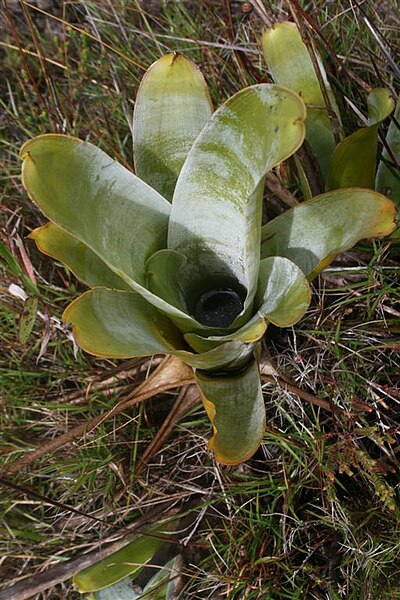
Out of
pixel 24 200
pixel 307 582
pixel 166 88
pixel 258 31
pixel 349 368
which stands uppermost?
pixel 166 88

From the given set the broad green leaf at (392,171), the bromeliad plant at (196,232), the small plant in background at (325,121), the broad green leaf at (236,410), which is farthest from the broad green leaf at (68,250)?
the broad green leaf at (392,171)

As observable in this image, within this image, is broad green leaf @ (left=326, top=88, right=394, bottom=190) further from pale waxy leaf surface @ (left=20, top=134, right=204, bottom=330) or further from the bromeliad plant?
pale waxy leaf surface @ (left=20, top=134, right=204, bottom=330)

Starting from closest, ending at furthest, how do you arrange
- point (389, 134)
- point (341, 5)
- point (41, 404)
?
point (389, 134)
point (41, 404)
point (341, 5)

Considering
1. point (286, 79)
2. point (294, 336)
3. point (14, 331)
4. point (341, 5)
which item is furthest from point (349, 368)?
point (341, 5)

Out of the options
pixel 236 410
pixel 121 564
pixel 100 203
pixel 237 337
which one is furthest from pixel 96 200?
pixel 121 564

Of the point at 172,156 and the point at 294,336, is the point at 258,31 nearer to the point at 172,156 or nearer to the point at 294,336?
the point at 172,156

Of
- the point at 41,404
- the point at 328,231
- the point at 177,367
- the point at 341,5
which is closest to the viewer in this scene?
Result: the point at 328,231

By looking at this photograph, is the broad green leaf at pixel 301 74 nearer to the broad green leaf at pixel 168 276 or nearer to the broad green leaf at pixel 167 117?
the broad green leaf at pixel 167 117
